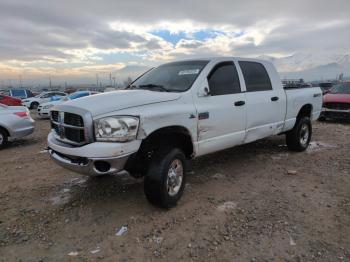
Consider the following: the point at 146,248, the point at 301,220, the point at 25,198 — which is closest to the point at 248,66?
the point at 301,220

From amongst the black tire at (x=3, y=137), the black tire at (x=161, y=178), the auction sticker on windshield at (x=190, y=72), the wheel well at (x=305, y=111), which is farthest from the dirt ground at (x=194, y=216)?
the black tire at (x=3, y=137)

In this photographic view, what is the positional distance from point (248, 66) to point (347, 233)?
3213 millimetres

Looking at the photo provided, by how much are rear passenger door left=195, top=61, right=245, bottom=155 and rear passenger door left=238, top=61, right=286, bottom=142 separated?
0.25 meters

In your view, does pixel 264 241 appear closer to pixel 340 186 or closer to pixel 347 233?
pixel 347 233

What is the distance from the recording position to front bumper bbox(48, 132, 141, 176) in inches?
144

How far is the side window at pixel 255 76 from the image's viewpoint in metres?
5.66

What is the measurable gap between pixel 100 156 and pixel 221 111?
6.62 feet

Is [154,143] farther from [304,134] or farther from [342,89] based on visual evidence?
[342,89]

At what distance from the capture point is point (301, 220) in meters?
3.94

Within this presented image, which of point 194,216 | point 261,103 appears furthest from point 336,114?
point 194,216

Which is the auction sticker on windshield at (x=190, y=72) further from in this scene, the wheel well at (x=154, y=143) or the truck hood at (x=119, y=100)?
the wheel well at (x=154, y=143)

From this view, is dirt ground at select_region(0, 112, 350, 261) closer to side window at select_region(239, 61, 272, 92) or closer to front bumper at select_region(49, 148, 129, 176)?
front bumper at select_region(49, 148, 129, 176)

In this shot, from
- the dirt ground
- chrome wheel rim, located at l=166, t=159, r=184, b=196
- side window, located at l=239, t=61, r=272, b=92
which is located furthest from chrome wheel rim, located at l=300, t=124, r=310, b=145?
chrome wheel rim, located at l=166, t=159, r=184, b=196

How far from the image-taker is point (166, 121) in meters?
4.08
